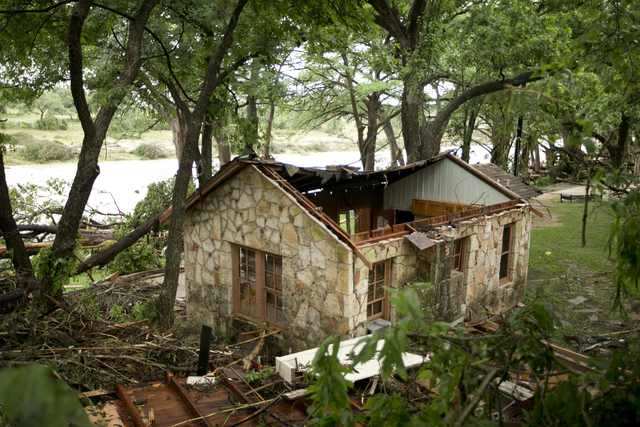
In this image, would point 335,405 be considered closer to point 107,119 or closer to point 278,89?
point 107,119

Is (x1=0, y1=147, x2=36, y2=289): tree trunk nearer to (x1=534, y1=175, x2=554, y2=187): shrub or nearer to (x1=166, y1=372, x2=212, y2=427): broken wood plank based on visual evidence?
(x1=166, y1=372, x2=212, y2=427): broken wood plank

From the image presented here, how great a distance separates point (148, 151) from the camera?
44281mm

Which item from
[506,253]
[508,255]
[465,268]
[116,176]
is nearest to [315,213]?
[465,268]

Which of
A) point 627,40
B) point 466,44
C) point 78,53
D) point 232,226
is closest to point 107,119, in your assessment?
point 78,53

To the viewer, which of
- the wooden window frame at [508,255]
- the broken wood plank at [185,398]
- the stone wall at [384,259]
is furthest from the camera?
the wooden window frame at [508,255]

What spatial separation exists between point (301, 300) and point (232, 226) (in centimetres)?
223

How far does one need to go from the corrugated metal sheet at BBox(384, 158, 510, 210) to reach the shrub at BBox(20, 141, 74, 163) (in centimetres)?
3073

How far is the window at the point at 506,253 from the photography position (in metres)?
13.1

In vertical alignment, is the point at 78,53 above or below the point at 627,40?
above

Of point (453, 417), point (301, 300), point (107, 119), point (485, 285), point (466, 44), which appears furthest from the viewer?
Answer: point (466, 44)

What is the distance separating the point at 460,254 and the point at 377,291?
261cm

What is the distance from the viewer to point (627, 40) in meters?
3.56

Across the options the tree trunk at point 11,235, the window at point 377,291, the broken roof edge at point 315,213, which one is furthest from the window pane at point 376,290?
the tree trunk at point 11,235

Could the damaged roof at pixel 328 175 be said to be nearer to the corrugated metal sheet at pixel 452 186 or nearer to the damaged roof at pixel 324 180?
the damaged roof at pixel 324 180
